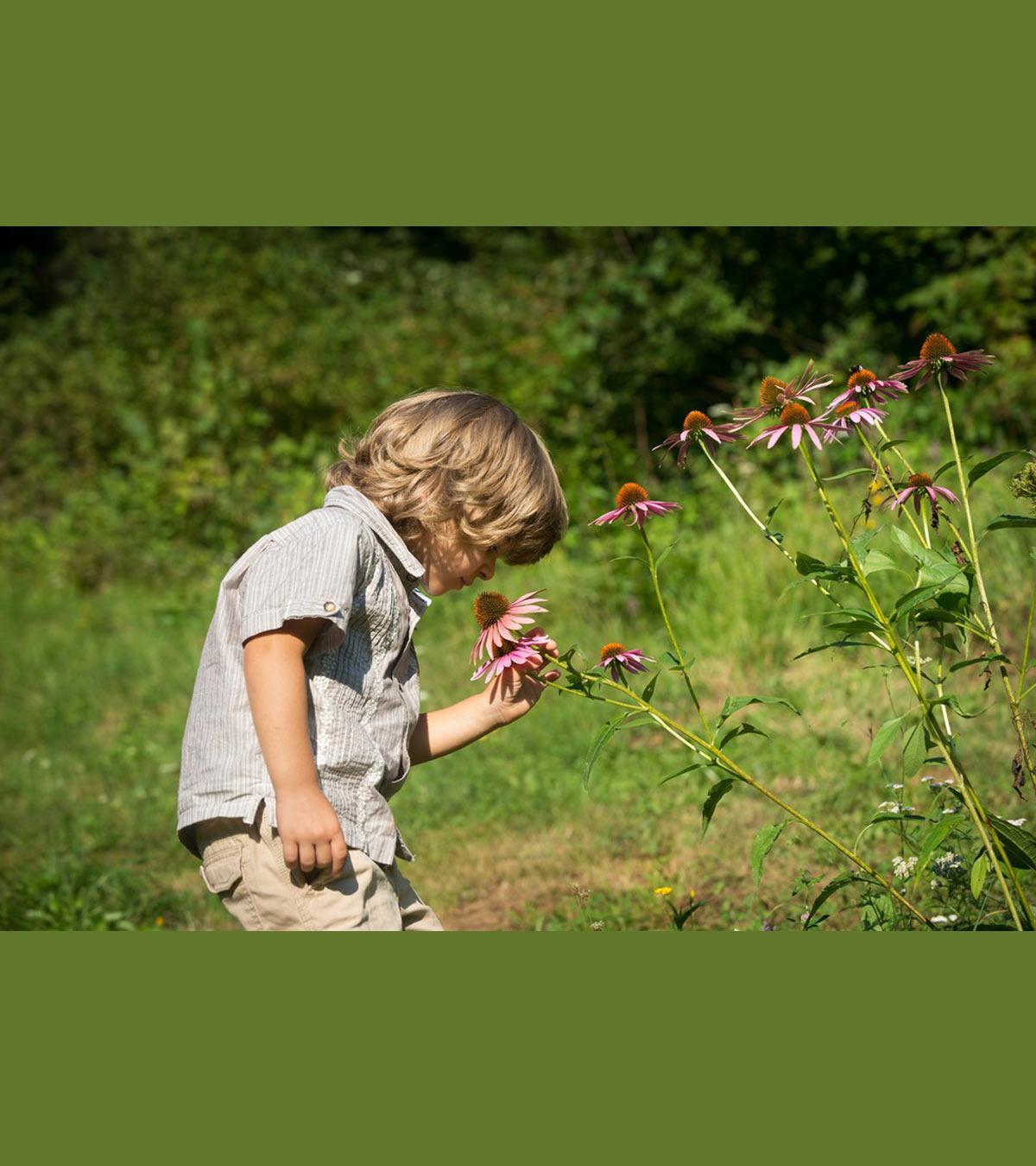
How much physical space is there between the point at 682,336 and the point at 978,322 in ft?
5.66

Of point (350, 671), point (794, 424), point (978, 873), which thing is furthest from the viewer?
point (350, 671)

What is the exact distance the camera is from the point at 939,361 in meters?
2.22

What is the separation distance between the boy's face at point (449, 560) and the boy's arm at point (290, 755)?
46cm

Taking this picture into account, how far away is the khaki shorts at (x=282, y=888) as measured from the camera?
2.20m

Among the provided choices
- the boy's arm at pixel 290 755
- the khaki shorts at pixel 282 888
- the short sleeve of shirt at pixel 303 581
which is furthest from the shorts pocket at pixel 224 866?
the short sleeve of shirt at pixel 303 581

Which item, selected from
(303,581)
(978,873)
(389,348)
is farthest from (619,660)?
(389,348)

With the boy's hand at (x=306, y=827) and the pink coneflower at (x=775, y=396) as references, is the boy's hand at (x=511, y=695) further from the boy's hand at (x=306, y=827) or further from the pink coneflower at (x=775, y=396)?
the pink coneflower at (x=775, y=396)

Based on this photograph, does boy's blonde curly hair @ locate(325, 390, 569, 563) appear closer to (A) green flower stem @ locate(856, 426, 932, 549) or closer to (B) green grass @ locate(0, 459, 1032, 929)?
(B) green grass @ locate(0, 459, 1032, 929)

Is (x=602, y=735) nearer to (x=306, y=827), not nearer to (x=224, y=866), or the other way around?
(x=306, y=827)

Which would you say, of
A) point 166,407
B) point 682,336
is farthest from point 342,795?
point 166,407

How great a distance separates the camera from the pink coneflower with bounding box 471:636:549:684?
86.1 inches

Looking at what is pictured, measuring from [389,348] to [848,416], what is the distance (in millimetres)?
7984

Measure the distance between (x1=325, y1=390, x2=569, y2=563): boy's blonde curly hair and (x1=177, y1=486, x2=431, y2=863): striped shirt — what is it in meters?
0.09

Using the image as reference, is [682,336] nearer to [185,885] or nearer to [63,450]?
[185,885]
